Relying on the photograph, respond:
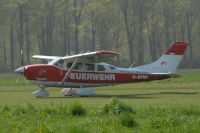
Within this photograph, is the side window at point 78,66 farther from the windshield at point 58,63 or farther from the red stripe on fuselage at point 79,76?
the windshield at point 58,63

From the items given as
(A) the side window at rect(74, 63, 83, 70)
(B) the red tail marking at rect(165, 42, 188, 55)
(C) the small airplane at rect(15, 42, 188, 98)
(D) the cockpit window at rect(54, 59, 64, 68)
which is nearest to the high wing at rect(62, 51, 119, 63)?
(C) the small airplane at rect(15, 42, 188, 98)

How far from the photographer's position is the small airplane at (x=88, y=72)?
867 inches

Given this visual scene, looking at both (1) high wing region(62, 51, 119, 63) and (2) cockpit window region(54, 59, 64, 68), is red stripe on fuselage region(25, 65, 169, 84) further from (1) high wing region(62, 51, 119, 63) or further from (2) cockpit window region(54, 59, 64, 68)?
(1) high wing region(62, 51, 119, 63)

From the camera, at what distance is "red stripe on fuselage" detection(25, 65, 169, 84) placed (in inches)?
869

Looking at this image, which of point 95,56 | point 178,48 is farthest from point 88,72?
point 178,48

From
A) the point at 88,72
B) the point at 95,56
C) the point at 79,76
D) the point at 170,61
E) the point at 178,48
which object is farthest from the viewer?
the point at 170,61

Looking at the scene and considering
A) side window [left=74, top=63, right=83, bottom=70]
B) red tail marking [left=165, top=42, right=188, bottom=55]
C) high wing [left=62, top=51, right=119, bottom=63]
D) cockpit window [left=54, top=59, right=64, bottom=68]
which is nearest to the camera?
high wing [left=62, top=51, right=119, bottom=63]

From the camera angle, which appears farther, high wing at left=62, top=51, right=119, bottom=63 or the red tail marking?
the red tail marking

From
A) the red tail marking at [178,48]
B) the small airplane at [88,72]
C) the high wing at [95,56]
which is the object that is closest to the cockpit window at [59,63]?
the small airplane at [88,72]

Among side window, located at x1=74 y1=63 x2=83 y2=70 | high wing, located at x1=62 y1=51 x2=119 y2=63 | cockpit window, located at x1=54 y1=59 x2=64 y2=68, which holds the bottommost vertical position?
side window, located at x1=74 y1=63 x2=83 y2=70

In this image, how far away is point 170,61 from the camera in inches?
984

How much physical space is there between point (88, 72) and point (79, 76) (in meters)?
0.60

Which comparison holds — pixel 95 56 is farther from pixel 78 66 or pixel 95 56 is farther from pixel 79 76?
pixel 79 76

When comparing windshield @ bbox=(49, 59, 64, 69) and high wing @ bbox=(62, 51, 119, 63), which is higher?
high wing @ bbox=(62, 51, 119, 63)
